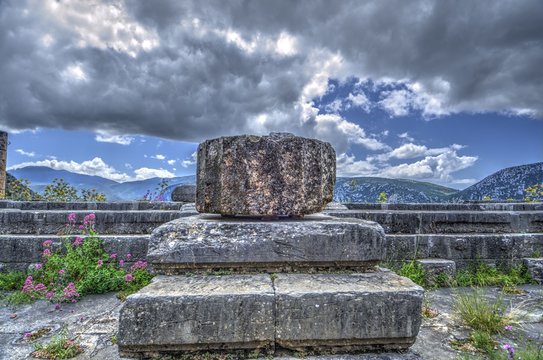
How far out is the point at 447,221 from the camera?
17.5 feet

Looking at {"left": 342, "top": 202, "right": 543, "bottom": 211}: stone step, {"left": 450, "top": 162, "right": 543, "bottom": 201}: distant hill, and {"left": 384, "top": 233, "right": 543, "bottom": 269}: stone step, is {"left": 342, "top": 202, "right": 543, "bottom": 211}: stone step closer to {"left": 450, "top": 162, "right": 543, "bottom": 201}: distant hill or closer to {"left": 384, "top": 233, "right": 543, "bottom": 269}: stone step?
{"left": 384, "top": 233, "right": 543, "bottom": 269}: stone step

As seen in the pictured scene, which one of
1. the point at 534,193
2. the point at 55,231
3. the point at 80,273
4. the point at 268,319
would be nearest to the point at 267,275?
the point at 268,319

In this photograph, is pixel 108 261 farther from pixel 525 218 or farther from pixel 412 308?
pixel 525 218

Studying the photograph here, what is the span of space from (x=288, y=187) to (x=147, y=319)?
1.45m

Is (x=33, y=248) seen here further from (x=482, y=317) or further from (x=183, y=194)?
(x=482, y=317)

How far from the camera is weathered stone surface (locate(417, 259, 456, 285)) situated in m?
4.39

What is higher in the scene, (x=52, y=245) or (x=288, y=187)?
(x=288, y=187)

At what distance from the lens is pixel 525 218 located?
5520mm

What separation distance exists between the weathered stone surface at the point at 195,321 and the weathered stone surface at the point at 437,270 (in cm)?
318

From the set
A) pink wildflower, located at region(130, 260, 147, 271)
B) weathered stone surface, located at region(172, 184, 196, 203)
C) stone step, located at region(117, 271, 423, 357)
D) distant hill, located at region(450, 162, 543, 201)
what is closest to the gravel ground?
stone step, located at region(117, 271, 423, 357)

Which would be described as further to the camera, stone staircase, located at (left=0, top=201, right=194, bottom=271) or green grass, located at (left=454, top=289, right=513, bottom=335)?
stone staircase, located at (left=0, top=201, right=194, bottom=271)

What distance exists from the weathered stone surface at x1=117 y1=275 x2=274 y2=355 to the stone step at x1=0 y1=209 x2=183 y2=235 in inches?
132

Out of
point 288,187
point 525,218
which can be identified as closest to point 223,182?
point 288,187

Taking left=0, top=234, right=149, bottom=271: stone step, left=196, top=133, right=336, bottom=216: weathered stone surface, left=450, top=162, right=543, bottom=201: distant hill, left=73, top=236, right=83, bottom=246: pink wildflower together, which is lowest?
left=0, top=234, right=149, bottom=271: stone step
